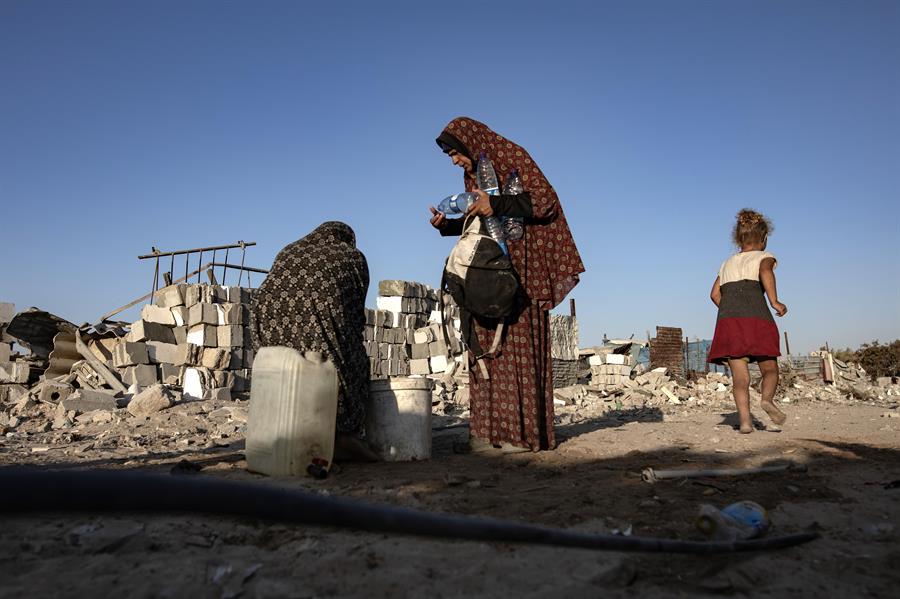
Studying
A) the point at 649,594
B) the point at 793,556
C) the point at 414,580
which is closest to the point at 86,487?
the point at 414,580

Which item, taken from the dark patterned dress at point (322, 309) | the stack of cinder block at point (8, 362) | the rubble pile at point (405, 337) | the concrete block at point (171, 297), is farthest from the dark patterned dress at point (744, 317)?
the stack of cinder block at point (8, 362)

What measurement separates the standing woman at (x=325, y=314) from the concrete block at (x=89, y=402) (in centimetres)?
Result: 521

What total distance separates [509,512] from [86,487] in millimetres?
1710

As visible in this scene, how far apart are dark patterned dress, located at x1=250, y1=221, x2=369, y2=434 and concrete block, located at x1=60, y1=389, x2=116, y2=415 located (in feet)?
17.1

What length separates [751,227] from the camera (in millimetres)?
5301

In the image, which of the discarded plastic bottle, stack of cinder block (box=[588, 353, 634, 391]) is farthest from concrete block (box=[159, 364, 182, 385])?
stack of cinder block (box=[588, 353, 634, 391])

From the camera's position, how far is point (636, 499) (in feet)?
9.93

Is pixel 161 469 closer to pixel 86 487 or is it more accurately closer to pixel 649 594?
pixel 86 487

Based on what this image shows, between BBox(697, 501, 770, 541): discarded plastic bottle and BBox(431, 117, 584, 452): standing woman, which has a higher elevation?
BBox(431, 117, 584, 452): standing woman

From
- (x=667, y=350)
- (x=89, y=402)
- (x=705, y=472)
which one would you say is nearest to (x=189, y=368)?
(x=89, y=402)

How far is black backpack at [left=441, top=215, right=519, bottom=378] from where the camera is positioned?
14.9ft

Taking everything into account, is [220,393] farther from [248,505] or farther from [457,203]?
[248,505]

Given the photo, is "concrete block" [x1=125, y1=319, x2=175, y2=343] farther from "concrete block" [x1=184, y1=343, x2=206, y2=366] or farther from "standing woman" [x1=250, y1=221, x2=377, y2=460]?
"standing woman" [x1=250, y1=221, x2=377, y2=460]

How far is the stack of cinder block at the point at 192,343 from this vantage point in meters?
11.2
